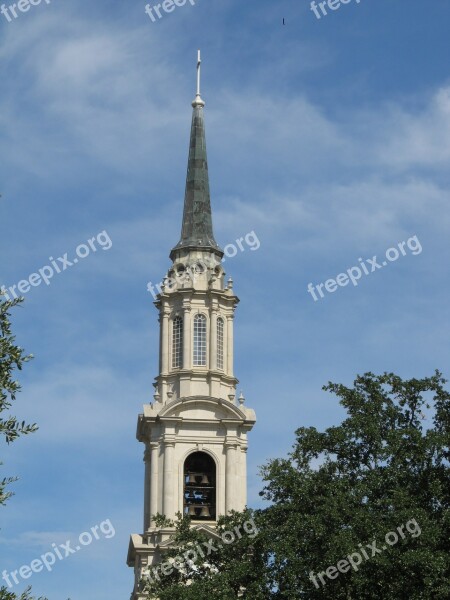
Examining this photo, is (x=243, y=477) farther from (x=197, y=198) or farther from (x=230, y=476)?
(x=197, y=198)

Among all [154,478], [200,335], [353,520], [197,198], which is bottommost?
[353,520]

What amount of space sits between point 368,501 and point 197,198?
131ft

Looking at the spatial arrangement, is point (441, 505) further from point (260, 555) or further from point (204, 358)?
point (204, 358)

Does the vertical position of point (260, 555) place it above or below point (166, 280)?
below

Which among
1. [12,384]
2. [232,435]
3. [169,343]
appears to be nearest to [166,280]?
[169,343]

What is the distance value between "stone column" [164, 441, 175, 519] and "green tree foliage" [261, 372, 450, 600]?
23.7 meters

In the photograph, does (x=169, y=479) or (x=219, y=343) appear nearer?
(x=169, y=479)

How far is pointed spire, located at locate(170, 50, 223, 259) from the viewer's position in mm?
93562

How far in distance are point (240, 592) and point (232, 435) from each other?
27.6 m

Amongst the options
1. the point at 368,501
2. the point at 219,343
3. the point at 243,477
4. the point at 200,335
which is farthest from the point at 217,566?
the point at 200,335

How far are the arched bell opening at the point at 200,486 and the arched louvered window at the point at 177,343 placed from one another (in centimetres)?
599

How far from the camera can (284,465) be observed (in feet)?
201

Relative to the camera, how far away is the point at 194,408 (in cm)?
8825

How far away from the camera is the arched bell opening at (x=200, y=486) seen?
281ft
